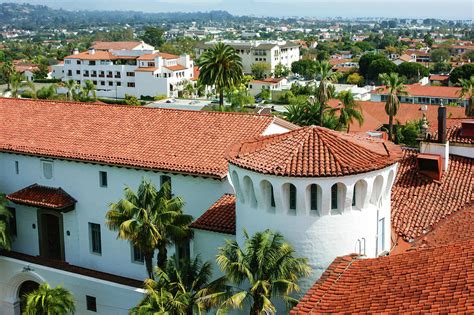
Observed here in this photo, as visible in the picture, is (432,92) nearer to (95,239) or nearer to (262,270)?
(95,239)

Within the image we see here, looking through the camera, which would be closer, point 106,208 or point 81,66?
point 106,208

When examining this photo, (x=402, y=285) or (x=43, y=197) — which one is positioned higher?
(x=402, y=285)

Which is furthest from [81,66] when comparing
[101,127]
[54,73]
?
[101,127]

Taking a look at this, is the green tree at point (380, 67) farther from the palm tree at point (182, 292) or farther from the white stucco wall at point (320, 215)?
the palm tree at point (182, 292)

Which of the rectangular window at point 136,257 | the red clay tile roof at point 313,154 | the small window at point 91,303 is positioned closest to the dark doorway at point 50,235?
the small window at point 91,303

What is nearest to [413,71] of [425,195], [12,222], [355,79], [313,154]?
[355,79]

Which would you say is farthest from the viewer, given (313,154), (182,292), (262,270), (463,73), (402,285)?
(463,73)

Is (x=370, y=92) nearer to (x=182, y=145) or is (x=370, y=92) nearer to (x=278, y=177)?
(x=182, y=145)
